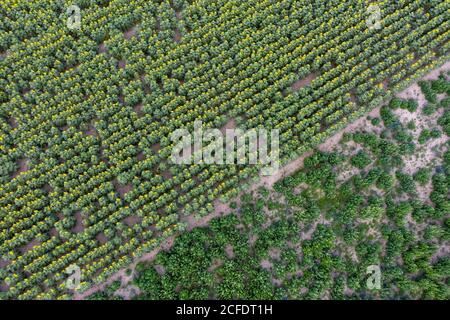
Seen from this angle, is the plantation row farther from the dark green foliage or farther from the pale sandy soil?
the dark green foliage

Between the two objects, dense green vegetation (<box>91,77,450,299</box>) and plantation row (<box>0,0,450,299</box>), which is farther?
plantation row (<box>0,0,450,299</box>)

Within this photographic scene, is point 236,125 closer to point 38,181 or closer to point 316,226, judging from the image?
point 316,226

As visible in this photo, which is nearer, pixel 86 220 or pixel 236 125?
pixel 86 220

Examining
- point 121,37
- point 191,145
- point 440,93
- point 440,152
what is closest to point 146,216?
point 191,145

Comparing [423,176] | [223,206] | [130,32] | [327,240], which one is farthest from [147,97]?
[423,176]

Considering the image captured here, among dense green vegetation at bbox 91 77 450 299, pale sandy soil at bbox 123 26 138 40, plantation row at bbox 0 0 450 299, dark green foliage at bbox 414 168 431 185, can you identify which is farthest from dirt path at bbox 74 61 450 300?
pale sandy soil at bbox 123 26 138 40
